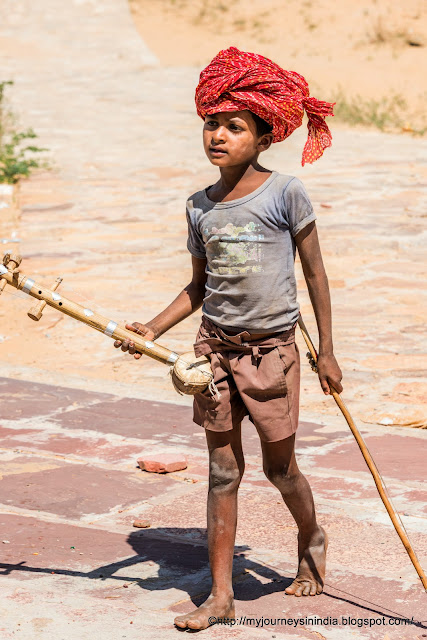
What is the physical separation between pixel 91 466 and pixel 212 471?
149cm

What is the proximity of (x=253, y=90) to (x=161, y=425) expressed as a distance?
95.7 inches

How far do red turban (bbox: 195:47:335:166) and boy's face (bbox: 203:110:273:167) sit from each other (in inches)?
1.4

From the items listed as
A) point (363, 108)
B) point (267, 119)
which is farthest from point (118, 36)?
point (267, 119)

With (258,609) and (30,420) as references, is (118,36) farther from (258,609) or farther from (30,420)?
(258,609)

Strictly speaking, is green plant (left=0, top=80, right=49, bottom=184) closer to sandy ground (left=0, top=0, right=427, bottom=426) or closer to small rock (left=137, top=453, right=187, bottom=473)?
sandy ground (left=0, top=0, right=427, bottom=426)

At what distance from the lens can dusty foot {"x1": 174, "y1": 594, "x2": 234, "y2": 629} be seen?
10.5 feet

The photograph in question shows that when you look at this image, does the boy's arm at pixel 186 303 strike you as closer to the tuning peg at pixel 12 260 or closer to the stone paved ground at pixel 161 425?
the tuning peg at pixel 12 260

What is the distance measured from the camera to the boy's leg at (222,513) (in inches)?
131

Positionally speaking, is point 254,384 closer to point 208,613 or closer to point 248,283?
point 248,283

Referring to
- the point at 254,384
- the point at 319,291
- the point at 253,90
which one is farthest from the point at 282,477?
the point at 253,90

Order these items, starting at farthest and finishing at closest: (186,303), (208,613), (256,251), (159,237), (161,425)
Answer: (159,237)
(161,425)
(186,303)
(256,251)
(208,613)

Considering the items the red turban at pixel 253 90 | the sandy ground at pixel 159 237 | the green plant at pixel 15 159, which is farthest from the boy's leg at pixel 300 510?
the green plant at pixel 15 159

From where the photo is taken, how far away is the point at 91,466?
4.80m

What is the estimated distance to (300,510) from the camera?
355 cm
